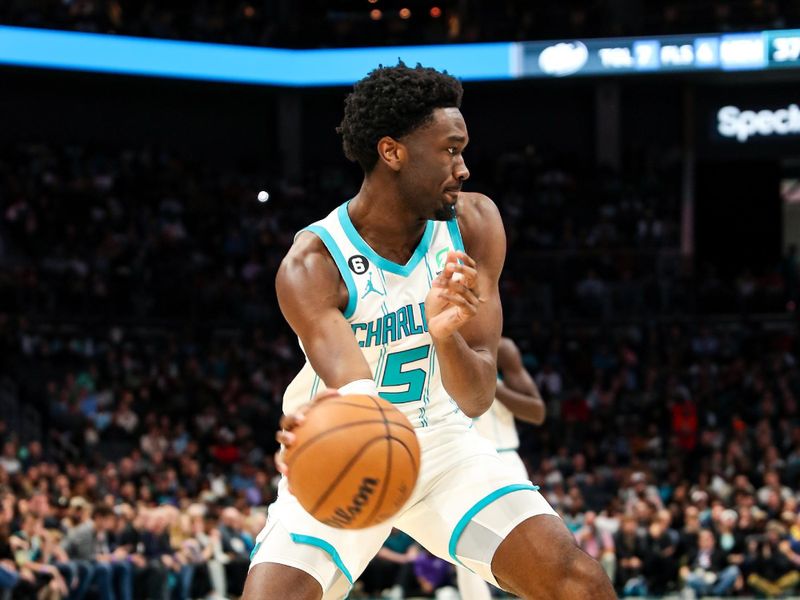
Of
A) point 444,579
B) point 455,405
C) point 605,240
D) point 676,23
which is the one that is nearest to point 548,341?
point 605,240

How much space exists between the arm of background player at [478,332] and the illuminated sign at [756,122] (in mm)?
21080

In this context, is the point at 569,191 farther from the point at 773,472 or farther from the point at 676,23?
the point at 773,472

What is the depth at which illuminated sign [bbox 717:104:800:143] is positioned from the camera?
24922mm

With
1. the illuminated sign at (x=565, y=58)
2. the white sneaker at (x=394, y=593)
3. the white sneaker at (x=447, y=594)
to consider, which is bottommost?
the white sneaker at (x=394, y=593)

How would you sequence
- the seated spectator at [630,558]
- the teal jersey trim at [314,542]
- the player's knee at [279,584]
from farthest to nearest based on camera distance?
the seated spectator at [630,558], the teal jersey trim at [314,542], the player's knee at [279,584]

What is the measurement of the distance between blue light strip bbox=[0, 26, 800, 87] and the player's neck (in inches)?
656

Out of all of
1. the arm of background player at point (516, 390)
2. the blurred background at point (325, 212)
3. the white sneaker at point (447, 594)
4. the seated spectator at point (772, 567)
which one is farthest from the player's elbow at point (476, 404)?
the seated spectator at point (772, 567)

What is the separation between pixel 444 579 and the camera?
14383mm

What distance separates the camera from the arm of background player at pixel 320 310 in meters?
4.64

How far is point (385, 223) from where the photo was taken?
16.6 feet

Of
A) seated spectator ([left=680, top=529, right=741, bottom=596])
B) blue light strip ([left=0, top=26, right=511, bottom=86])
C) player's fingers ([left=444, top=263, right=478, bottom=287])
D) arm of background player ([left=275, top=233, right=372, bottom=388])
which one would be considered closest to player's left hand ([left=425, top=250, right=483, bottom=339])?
player's fingers ([left=444, top=263, right=478, bottom=287])

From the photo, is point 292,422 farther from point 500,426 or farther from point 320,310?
point 500,426

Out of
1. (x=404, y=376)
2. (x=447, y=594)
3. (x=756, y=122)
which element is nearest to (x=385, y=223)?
(x=404, y=376)

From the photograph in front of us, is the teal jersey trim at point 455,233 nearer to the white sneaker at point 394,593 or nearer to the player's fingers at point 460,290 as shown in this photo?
the player's fingers at point 460,290
